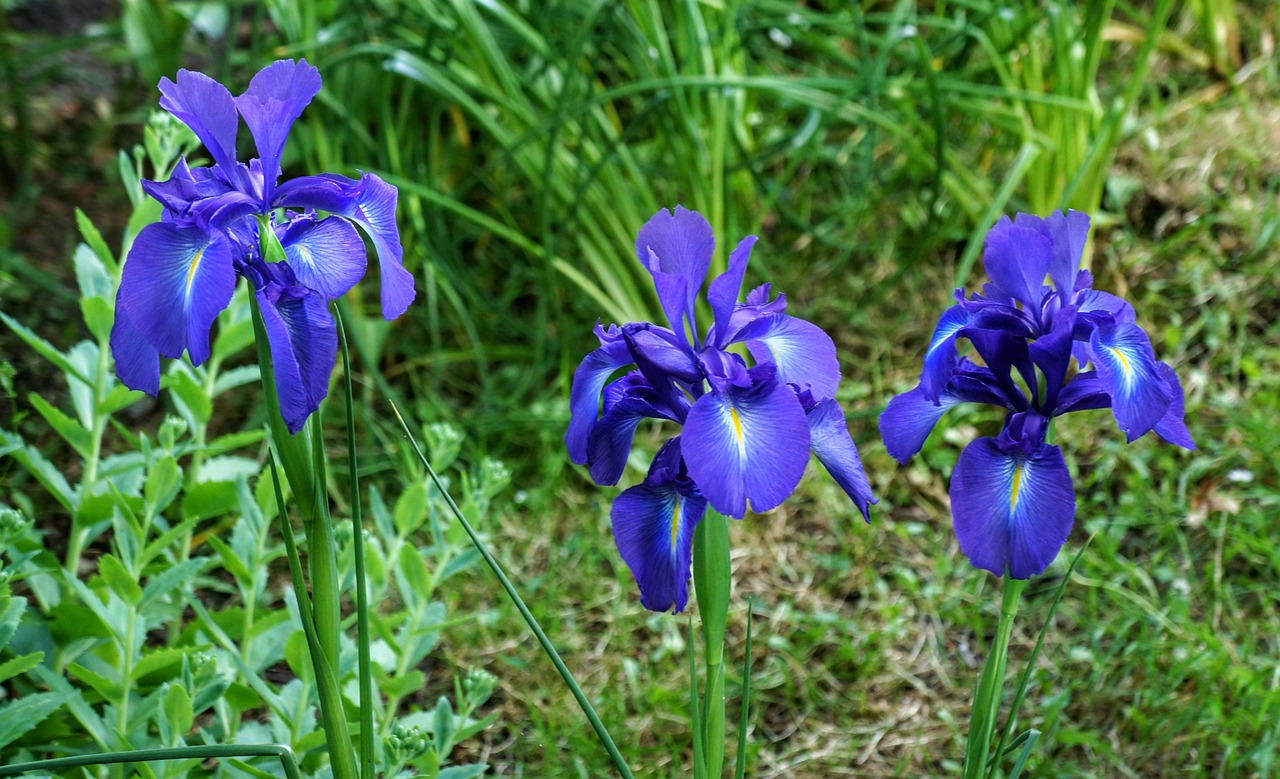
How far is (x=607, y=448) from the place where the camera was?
0.86 metres

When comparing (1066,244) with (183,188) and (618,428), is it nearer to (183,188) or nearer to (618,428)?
(618,428)

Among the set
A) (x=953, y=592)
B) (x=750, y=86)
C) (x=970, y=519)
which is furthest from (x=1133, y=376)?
(x=750, y=86)

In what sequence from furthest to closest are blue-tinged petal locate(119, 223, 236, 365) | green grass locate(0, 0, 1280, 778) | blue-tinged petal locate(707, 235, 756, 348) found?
green grass locate(0, 0, 1280, 778) < blue-tinged petal locate(707, 235, 756, 348) < blue-tinged petal locate(119, 223, 236, 365)

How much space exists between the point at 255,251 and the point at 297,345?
0.09 meters

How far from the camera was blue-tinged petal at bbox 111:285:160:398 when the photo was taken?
73 cm

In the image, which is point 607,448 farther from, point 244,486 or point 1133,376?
point 244,486

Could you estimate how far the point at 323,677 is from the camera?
800mm

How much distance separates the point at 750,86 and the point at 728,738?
1.06 m

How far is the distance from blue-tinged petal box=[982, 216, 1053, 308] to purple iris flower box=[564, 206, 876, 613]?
0.14 metres

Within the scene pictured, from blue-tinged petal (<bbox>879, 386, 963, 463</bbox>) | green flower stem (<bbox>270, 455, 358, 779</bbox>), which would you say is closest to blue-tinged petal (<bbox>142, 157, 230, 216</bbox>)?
green flower stem (<bbox>270, 455, 358, 779</bbox>)

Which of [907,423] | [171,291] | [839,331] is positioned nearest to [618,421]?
[907,423]

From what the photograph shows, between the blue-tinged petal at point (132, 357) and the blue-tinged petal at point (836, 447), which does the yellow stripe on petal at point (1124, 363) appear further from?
the blue-tinged petal at point (132, 357)

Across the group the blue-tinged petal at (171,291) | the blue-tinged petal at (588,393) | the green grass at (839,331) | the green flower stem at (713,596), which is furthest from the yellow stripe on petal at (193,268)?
the green grass at (839,331)

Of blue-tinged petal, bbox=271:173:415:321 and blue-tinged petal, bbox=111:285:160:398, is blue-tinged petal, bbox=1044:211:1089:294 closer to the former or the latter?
blue-tinged petal, bbox=271:173:415:321
